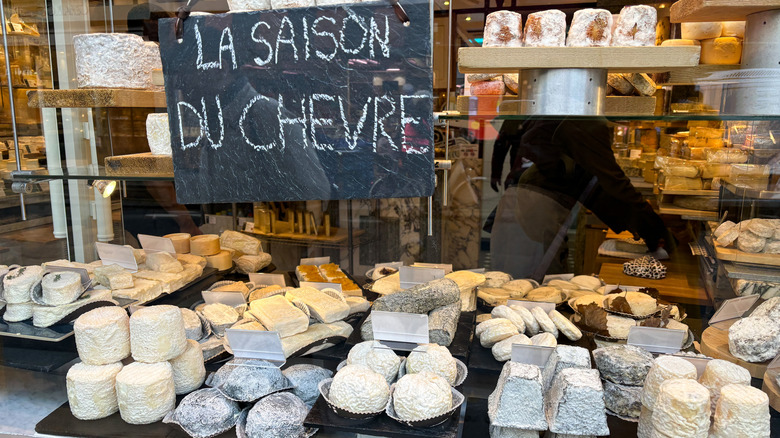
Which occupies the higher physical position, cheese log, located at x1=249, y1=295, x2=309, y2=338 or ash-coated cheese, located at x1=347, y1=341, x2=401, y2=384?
cheese log, located at x1=249, y1=295, x2=309, y2=338

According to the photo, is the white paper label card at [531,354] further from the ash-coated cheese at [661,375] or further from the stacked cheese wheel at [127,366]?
the stacked cheese wheel at [127,366]

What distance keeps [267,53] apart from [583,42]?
91cm

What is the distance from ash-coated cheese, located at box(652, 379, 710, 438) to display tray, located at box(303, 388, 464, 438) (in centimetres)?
49

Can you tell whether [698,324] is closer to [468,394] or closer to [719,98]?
[719,98]

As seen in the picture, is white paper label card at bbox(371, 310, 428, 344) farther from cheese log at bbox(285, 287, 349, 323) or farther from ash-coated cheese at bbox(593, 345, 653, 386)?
ash-coated cheese at bbox(593, 345, 653, 386)

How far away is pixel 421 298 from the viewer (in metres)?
1.83

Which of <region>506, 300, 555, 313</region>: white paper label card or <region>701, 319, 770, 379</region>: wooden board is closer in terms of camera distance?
<region>701, 319, 770, 379</region>: wooden board

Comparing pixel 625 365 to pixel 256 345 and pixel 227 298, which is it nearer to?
pixel 256 345

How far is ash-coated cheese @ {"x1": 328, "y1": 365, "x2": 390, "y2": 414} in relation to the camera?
1383mm

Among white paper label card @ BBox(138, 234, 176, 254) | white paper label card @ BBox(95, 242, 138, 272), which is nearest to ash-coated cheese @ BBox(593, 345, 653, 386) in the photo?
white paper label card @ BBox(95, 242, 138, 272)

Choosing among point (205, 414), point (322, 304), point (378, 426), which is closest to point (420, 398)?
point (378, 426)

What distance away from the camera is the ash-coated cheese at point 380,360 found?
1.55 metres

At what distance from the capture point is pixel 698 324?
2.01 m

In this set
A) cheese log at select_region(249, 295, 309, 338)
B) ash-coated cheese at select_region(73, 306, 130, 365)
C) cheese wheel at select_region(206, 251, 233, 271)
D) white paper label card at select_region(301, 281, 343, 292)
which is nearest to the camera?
ash-coated cheese at select_region(73, 306, 130, 365)
